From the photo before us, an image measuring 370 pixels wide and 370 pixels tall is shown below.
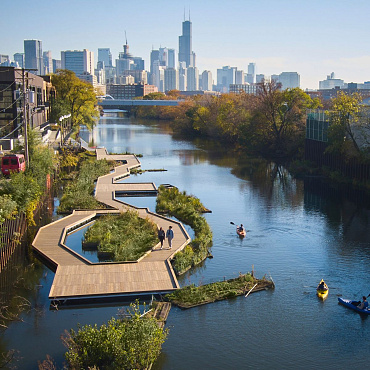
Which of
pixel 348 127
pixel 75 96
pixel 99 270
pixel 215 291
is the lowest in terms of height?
pixel 215 291

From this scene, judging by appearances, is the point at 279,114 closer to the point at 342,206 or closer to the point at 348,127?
the point at 348,127

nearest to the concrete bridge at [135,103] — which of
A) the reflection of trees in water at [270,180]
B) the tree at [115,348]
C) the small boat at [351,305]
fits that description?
the reflection of trees in water at [270,180]

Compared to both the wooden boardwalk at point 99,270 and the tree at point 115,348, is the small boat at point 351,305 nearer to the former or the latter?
the wooden boardwalk at point 99,270

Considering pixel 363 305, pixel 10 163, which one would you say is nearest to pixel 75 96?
pixel 10 163

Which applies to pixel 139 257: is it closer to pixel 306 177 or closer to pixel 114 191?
pixel 114 191

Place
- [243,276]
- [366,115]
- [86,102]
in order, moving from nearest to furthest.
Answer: [243,276] → [366,115] → [86,102]

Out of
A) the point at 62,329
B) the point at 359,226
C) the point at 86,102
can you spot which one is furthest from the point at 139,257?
the point at 86,102

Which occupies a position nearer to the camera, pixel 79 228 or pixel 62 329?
pixel 62 329
